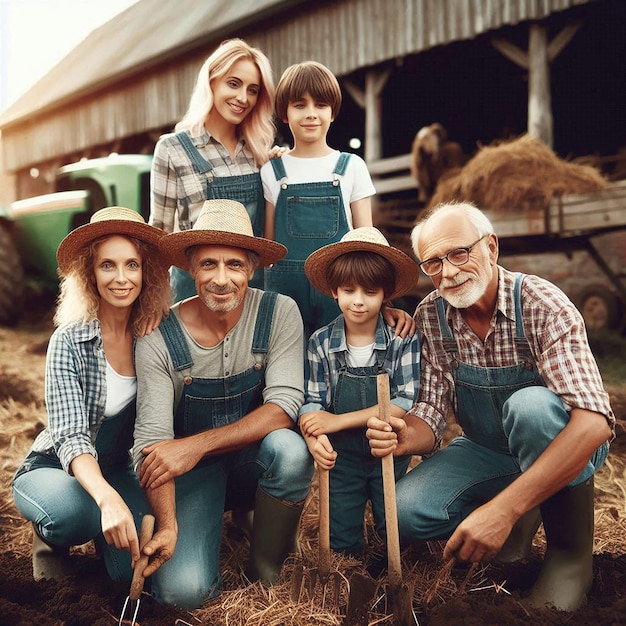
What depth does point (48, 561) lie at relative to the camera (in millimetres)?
2734

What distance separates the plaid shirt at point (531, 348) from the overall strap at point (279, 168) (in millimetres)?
1015

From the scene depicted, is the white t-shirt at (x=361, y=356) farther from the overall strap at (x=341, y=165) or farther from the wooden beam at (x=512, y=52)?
the wooden beam at (x=512, y=52)

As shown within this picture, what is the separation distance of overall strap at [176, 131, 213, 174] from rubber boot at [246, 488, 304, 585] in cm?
166

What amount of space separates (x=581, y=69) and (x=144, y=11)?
11.3m

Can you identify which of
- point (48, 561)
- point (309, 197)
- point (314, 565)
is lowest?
point (314, 565)

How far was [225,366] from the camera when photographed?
2.88 metres

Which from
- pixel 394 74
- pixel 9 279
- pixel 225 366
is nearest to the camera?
pixel 225 366

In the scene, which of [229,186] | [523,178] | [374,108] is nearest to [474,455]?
[229,186]

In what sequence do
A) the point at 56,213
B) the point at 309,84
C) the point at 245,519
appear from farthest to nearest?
the point at 56,213
the point at 245,519
the point at 309,84

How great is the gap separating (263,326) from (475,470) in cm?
111

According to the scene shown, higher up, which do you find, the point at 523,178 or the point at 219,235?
the point at 523,178

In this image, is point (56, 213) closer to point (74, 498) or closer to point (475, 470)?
point (74, 498)

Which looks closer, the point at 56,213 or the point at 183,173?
the point at 183,173

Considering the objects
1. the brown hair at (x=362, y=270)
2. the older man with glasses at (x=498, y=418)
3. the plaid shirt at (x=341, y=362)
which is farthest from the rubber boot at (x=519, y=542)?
the brown hair at (x=362, y=270)
